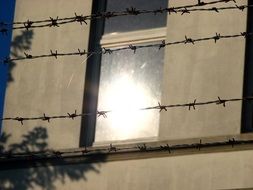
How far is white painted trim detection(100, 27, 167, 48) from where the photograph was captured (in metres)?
12.3

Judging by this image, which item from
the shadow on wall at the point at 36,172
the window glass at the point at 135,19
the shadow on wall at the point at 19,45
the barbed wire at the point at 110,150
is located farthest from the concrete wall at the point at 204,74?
the shadow on wall at the point at 19,45

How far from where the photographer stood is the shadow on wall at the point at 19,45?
12867 mm

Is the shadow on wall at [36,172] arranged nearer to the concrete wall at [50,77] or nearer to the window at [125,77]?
the concrete wall at [50,77]

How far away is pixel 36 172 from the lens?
39.7 ft

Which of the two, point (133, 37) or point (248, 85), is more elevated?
point (133, 37)

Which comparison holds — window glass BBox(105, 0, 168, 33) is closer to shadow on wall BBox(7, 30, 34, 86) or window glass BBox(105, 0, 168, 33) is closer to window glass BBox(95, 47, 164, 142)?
window glass BBox(95, 47, 164, 142)

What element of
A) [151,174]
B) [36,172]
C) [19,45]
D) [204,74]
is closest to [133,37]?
[204,74]

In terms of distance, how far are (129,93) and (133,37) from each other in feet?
2.47

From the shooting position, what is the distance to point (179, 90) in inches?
461

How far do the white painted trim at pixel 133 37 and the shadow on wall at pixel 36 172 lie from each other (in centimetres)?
140

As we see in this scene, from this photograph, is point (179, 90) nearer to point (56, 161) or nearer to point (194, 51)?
point (194, 51)

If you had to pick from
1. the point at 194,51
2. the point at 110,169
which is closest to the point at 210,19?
the point at 194,51

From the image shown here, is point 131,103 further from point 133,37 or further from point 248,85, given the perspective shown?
point 248,85

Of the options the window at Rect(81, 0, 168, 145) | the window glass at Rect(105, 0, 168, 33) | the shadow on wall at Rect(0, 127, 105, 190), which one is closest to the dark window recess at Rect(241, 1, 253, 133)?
the window at Rect(81, 0, 168, 145)
